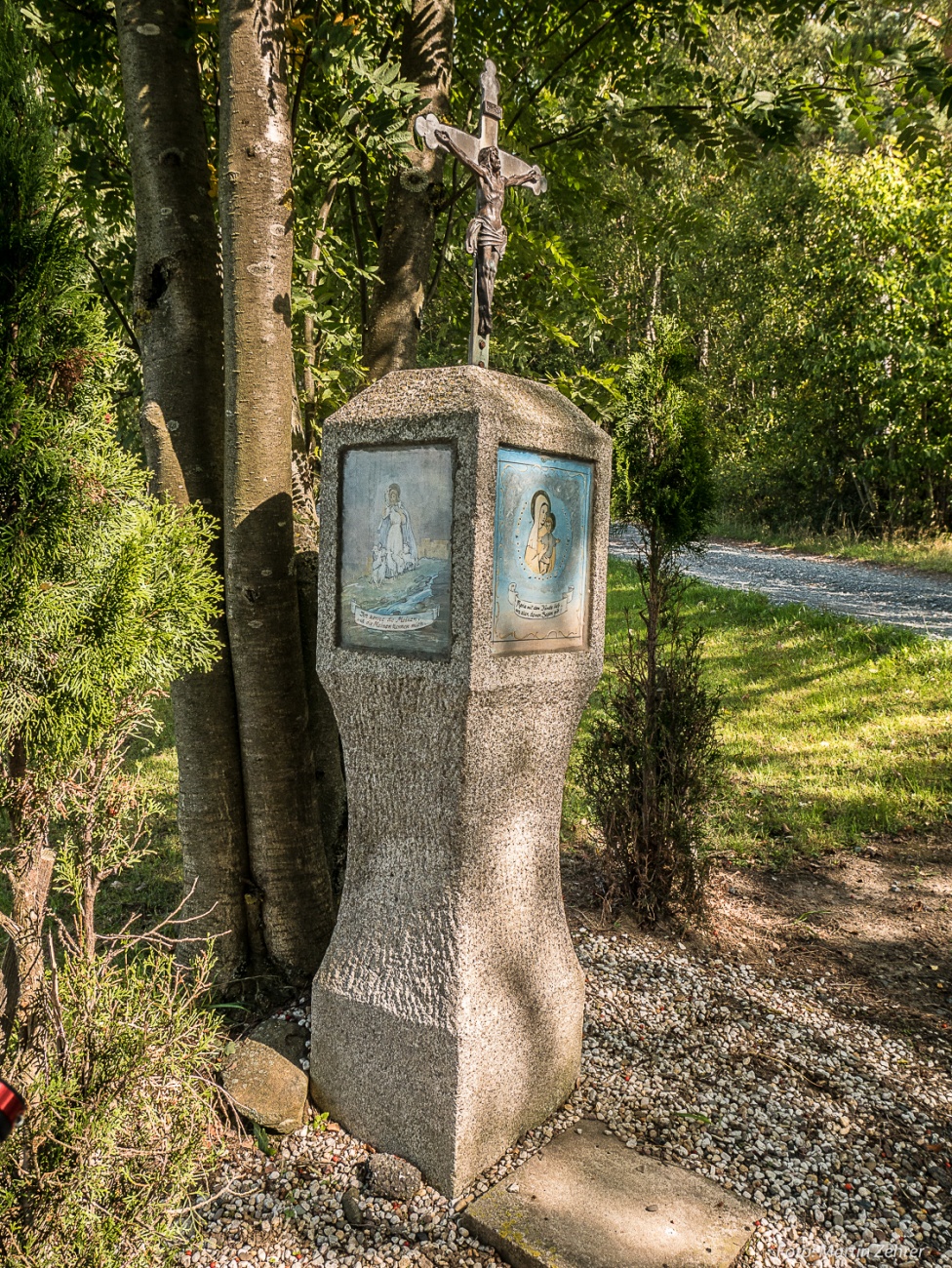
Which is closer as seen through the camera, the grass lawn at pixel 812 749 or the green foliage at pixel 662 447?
the green foliage at pixel 662 447

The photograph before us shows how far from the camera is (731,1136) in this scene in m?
2.88

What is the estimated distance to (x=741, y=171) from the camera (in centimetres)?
471

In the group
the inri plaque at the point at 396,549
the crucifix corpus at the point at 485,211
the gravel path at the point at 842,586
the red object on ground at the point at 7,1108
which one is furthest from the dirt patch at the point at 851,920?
the gravel path at the point at 842,586

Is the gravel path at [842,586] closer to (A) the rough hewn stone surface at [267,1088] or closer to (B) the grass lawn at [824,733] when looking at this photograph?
(B) the grass lawn at [824,733]

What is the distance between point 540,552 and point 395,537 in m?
0.44

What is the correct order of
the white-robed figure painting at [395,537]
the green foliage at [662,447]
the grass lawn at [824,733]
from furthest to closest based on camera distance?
the grass lawn at [824,733]
the green foliage at [662,447]
the white-robed figure painting at [395,537]

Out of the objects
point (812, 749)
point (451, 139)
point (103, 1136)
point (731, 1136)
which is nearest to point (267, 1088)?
point (103, 1136)

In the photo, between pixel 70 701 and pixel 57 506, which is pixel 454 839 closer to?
pixel 70 701

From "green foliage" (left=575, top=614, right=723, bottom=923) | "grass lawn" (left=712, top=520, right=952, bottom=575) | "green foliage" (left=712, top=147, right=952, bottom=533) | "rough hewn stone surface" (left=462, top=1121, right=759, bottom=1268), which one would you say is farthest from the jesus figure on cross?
"green foliage" (left=712, top=147, right=952, bottom=533)

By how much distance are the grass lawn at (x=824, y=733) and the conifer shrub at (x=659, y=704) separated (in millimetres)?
624

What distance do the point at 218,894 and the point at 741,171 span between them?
4383 millimetres

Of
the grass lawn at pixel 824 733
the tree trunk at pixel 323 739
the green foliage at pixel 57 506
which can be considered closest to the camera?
the green foliage at pixel 57 506

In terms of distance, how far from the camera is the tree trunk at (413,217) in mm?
3951

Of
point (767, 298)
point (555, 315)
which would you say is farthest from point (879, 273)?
point (555, 315)
